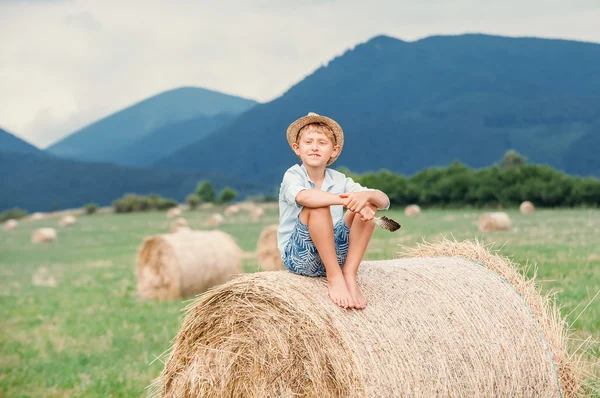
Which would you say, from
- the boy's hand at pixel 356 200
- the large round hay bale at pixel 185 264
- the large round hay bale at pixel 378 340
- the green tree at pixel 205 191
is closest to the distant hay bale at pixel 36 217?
the green tree at pixel 205 191

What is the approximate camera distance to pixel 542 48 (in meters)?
185

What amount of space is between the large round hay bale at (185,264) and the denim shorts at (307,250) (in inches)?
306

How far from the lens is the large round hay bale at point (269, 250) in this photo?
55.8ft

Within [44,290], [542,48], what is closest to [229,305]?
[44,290]

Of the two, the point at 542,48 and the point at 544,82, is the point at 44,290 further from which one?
the point at 542,48

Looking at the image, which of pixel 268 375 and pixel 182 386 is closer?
pixel 268 375

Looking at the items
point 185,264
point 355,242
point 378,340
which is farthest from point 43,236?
point 378,340

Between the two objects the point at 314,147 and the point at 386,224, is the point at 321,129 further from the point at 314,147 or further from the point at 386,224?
the point at 386,224

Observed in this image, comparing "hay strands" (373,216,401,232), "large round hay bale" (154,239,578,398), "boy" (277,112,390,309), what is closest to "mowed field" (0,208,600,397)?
"large round hay bale" (154,239,578,398)

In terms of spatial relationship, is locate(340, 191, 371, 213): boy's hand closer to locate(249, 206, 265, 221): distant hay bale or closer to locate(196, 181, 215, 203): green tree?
locate(249, 206, 265, 221): distant hay bale

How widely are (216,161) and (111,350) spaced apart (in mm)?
137274

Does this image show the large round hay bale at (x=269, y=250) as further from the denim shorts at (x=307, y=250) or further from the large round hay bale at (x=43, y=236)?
the large round hay bale at (x=43, y=236)

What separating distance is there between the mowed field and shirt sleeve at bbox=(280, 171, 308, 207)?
2337mm

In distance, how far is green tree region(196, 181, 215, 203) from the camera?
191ft
